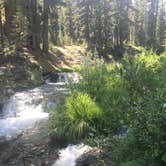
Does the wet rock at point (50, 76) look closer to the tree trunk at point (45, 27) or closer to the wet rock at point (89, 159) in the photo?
the tree trunk at point (45, 27)

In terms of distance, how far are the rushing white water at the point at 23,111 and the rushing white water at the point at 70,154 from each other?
102 inches

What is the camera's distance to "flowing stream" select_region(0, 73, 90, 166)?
8484 millimetres

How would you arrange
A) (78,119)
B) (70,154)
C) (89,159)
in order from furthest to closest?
(78,119)
(70,154)
(89,159)

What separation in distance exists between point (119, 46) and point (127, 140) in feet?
142

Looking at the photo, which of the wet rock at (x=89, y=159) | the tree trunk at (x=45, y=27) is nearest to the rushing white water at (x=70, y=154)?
the wet rock at (x=89, y=159)

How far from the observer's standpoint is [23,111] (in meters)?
15.3

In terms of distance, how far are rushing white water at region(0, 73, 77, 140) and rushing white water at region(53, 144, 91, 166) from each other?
2.58 m

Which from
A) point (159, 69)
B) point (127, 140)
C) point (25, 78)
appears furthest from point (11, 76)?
point (127, 140)

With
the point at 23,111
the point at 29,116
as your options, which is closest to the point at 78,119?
the point at 29,116

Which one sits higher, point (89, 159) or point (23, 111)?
point (89, 159)

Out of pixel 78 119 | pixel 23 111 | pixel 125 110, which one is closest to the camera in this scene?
pixel 125 110

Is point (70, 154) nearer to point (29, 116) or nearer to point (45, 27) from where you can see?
point (29, 116)

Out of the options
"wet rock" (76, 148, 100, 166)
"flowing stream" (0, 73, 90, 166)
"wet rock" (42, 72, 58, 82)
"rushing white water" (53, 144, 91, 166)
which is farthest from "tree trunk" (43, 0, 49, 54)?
"wet rock" (76, 148, 100, 166)

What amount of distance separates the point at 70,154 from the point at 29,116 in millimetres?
5739
